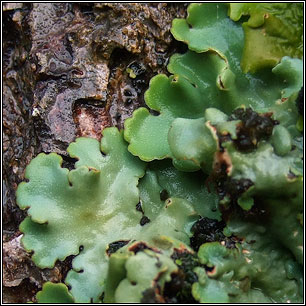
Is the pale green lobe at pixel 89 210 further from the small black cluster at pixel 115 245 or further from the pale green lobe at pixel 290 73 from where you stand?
the pale green lobe at pixel 290 73

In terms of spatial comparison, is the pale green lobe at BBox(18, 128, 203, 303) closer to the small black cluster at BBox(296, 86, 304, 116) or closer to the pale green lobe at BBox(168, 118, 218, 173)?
the pale green lobe at BBox(168, 118, 218, 173)

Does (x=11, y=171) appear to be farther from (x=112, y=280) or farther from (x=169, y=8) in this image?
(x=169, y=8)

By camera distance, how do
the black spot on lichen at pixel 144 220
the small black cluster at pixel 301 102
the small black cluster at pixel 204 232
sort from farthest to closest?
the black spot on lichen at pixel 144 220
the small black cluster at pixel 204 232
the small black cluster at pixel 301 102

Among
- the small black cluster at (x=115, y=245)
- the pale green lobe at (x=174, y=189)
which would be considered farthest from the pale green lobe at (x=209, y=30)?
the small black cluster at (x=115, y=245)

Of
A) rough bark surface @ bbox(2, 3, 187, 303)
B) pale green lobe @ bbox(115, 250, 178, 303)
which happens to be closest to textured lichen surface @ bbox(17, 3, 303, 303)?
A: pale green lobe @ bbox(115, 250, 178, 303)

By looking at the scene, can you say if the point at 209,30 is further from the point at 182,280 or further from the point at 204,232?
the point at 182,280

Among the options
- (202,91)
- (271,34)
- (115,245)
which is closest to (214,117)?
(202,91)
